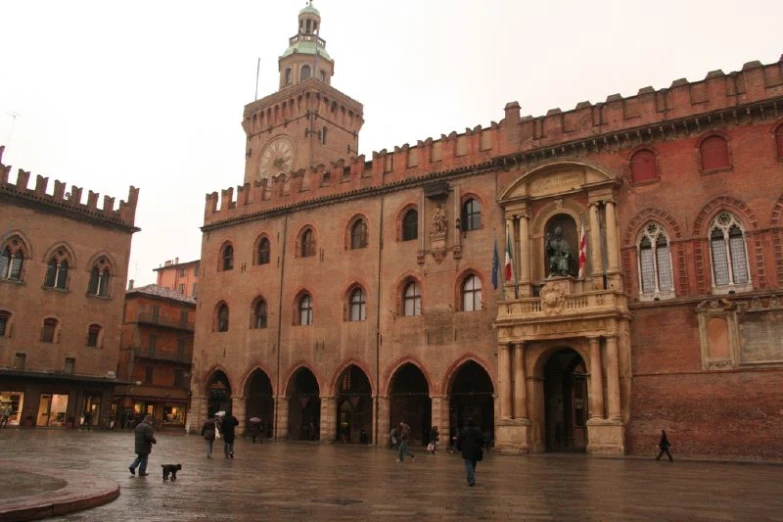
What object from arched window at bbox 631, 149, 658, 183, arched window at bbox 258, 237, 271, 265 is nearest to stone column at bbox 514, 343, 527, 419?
arched window at bbox 631, 149, 658, 183

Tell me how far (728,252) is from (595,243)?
174 inches

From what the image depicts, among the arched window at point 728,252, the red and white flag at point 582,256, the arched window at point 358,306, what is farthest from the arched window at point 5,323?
the arched window at point 728,252

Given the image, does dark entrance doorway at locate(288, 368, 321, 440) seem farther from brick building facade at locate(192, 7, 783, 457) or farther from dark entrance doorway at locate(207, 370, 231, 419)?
dark entrance doorway at locate(207, 370, 231, 419)

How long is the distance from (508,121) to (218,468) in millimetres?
18922

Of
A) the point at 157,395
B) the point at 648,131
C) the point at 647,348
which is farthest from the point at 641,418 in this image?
the point at 157,395

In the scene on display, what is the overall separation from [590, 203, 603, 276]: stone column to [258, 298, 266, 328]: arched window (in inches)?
677

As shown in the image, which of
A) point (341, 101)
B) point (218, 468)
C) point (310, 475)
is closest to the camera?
point (310, 475)

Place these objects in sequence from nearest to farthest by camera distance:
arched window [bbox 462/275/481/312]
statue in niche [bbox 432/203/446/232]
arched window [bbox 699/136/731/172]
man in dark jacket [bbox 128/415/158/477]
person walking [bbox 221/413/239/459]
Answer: man in dark jacket [bbox 128/415/158/477] < person walking [bbox 221/413/239/459] < arched window [bbox 699/136/731/172] < arched window [bbox 462/275/481/312] < statue in niche [bbox 432/203/446/232]

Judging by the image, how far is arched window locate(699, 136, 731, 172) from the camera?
24484 millimetres

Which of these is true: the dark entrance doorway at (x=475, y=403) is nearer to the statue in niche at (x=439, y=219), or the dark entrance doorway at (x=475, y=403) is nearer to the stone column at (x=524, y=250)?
the stone column at (x=524, y=250)

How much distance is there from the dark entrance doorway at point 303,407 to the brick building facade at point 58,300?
1340cm

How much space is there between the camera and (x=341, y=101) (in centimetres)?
4884

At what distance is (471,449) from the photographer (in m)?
14.2

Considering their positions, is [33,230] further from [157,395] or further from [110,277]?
[157,395]
